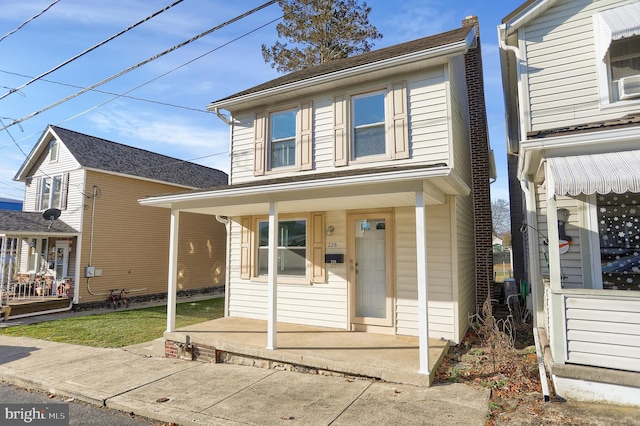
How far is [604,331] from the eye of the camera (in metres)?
4.30

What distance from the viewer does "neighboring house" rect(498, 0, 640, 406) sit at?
4.30 metres

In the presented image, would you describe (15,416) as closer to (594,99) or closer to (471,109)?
(594,99)

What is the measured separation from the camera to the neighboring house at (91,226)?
1355 cm

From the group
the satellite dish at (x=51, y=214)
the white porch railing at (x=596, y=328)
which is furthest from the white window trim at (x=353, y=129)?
the satellite dish at (x=51, y=214)

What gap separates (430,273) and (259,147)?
195 inches

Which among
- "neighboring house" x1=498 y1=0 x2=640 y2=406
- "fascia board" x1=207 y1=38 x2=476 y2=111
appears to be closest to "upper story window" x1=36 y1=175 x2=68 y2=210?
"fascia board" x1=207 y1=38 x2=476 y2=111

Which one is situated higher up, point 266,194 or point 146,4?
point 146,4

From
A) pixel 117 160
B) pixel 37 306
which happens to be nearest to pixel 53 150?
pixel 117 160

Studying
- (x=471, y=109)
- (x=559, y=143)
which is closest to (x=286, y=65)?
(x=471, y=109)

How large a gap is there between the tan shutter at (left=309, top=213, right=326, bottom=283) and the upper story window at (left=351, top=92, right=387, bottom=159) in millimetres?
1619

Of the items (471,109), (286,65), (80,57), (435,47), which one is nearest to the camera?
(435,47)

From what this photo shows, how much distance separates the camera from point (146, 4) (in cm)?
641

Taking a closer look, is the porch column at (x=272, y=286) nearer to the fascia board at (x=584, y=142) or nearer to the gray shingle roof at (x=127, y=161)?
the fascia board at (x=584, y=142)

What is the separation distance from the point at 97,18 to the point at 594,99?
9.25 meters
